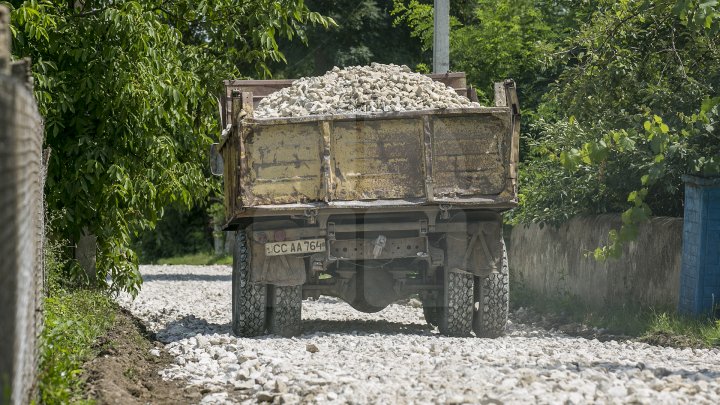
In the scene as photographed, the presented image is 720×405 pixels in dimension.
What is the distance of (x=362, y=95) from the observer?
1284cm

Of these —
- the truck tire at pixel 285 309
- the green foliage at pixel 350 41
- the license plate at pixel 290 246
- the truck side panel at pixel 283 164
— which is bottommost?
the truck tire at pixel 285 309

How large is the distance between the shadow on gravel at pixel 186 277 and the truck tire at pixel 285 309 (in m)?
16.9

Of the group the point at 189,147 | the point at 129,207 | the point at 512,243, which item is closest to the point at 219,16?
the point at 189,147

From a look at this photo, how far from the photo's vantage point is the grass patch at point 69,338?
780cm

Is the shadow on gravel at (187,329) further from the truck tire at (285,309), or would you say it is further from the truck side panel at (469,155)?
the truck side panel at (469,155)

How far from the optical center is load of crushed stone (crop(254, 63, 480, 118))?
12680 millimetres

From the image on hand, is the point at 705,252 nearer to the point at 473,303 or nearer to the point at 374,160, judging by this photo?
the point at 473,303

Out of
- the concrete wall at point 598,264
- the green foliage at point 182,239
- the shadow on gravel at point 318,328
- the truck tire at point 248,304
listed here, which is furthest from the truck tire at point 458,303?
the green foliage at point 182,239

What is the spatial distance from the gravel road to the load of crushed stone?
2.28m

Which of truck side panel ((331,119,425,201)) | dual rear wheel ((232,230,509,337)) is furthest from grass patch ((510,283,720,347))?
truck side panel ((331,119,425,201))

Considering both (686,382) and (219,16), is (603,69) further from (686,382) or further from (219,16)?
(686,382)

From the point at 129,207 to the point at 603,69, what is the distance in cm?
665

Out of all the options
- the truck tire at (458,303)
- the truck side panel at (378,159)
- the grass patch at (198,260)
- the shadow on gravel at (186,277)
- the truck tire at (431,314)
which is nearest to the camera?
the truck side panel at (378,159)

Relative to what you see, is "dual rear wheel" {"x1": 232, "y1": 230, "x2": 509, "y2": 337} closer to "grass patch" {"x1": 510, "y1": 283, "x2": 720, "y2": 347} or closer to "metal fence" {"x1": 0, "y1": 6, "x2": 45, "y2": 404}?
"grass patch" {"x1": 510, "y1": 283, "x2": 720, "y2": 347}
